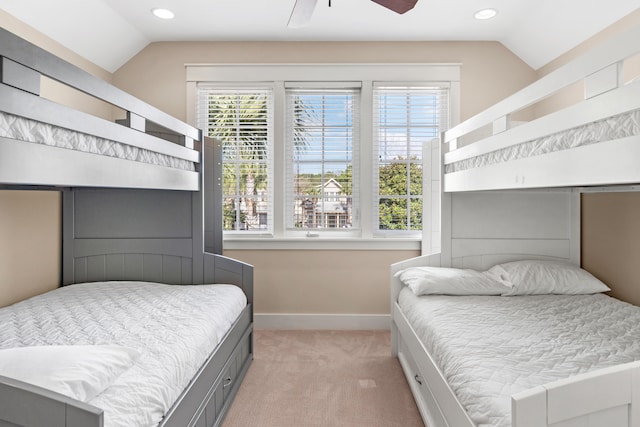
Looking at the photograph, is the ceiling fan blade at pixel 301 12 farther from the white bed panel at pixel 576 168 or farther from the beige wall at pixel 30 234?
the beige wall at pixel 30 234

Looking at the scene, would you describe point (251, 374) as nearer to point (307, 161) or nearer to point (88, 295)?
point (88, 295)

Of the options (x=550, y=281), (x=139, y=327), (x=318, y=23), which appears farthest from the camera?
(x=318, y=23)

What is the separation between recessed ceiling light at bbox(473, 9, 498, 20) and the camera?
281 cm

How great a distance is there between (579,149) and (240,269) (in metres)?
2.01

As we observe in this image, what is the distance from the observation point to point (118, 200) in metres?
2.63

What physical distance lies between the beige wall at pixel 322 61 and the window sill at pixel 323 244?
0.05 m

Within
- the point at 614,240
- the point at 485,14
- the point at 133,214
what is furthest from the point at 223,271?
the point at 485,14

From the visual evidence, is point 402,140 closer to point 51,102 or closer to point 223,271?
point 223,271

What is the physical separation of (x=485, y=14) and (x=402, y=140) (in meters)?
1.10

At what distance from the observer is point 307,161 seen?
3461mm

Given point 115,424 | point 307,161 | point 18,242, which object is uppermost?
point 307,161

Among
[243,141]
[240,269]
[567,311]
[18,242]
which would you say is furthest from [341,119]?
[18,242]

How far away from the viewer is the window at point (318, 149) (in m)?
3.39

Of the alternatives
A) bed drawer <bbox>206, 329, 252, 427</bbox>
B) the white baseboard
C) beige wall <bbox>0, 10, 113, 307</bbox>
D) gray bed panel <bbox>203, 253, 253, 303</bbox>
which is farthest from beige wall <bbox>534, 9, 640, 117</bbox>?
beige wall <bbox>0, 10, 113, 307</bbox>
